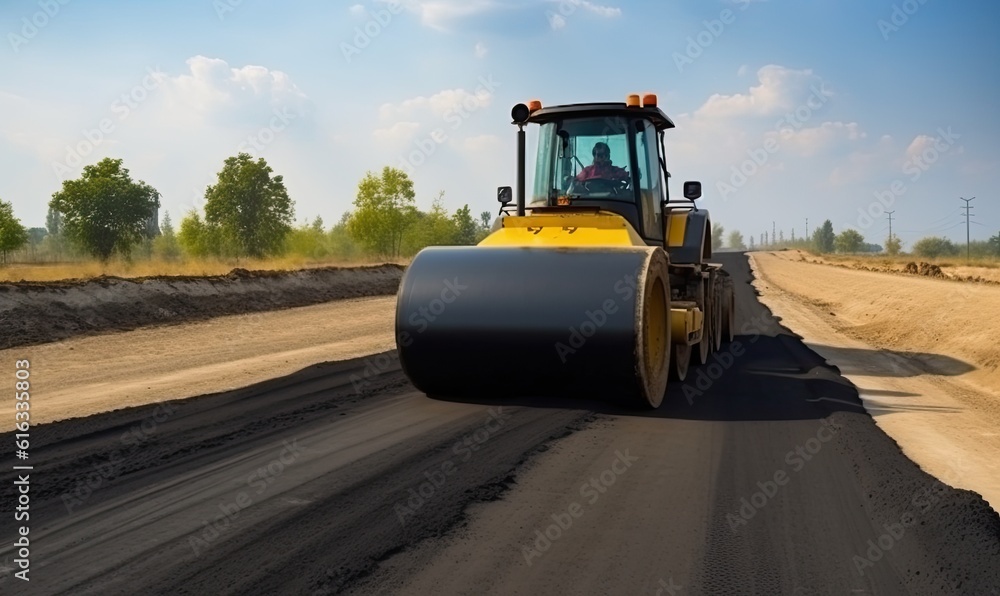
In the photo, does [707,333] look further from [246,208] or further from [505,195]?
[246,208]

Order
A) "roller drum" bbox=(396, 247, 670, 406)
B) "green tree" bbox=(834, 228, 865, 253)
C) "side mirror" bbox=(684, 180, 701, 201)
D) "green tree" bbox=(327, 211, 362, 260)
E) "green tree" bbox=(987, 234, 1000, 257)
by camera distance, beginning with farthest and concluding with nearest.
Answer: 1. "green tree" bbox=(834, 228, 865, 253)
2. "green tree" bbox=(987, 234, 1000, 257)
3. "green tree" bbox=(327, 211, 362, 260)
4. "side mirror" bbox=(684, 180, 701, 201)
5. "roller drum" bbox=(396, 247, 670, 406)

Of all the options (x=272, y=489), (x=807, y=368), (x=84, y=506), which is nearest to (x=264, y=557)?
(x=272, y=489)

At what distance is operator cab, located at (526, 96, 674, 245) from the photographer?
378 inches

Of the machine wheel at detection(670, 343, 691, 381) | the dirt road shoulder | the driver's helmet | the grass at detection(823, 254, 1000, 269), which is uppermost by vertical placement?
the driver's helmet

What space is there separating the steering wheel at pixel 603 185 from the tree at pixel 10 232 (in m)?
46.7

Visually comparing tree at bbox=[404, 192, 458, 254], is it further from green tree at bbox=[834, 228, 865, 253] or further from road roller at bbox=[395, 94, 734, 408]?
green tree at bbox=[834, 228, 865, 253]

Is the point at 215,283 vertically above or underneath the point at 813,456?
above

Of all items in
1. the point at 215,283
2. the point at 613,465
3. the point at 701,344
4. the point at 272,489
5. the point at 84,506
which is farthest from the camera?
the point at 215,283

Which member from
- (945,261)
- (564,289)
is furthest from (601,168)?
(945,261)

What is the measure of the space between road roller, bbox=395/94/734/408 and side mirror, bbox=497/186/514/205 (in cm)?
32

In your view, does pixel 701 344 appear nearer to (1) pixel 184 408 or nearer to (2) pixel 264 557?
(1) pixel 184 408

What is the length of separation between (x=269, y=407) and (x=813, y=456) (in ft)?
17.3

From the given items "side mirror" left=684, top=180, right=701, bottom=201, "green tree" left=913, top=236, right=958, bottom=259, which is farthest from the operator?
"green tree" left=913, top=236, right=958, bottom=259

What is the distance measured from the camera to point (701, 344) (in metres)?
11.5
